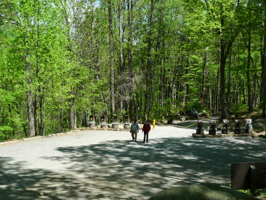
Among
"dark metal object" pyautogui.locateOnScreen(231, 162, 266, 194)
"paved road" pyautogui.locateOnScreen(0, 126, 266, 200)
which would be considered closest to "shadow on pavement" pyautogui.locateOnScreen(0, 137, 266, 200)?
"paved road" pyautogui.locateOnScreen(0, 126, 266, 200)

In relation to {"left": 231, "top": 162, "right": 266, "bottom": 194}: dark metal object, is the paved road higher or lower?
lower

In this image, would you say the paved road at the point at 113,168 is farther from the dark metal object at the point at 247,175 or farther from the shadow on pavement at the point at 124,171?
the dark metal object at the point at 247,175

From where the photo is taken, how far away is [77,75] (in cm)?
2445

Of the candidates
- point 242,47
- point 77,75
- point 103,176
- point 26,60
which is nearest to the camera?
point 103,176

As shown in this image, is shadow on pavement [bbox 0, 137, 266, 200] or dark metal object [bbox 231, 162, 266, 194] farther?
shadow on pavement [bbox 0, 137, 266, 200]

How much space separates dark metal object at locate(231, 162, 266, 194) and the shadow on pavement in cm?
206

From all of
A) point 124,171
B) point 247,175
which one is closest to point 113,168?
point 124,171

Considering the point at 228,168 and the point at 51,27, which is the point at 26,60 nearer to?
the point at 51,27

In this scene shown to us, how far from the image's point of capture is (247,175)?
5145 millimetres

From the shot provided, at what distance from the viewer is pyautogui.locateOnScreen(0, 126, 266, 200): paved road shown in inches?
252

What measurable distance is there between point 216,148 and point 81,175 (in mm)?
7949

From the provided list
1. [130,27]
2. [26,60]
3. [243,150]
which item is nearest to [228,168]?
[243,150]

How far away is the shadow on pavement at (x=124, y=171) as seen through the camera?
20.9ft

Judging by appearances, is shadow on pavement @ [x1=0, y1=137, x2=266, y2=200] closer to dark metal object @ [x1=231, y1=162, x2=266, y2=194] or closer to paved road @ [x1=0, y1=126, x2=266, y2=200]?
paved road @ [x1=0, y1=126, x2=266, y2=200]
